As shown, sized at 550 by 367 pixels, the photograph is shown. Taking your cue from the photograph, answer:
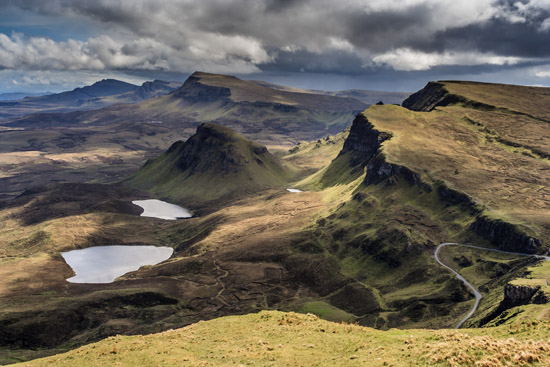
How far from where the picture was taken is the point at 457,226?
198 meters

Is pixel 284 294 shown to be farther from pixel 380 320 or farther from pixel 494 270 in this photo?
pixel 494 270

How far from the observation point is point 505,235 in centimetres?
17300

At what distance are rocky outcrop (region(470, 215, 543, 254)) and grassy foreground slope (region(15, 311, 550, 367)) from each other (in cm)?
11566

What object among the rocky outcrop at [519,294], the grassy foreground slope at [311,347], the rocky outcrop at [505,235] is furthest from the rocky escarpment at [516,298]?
the rocky outcrop at [505,235]

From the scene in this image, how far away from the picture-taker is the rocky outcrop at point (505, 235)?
160125 mm

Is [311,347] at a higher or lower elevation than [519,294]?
higher

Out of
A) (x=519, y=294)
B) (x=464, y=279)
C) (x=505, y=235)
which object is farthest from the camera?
(x=505, y=235)

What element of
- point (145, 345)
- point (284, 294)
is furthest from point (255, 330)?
point (284, 294)

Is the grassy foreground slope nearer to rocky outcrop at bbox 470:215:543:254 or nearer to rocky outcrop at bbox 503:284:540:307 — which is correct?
rocky outcrop at bbox 503:284:540:307

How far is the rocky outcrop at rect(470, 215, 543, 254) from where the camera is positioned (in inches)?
6304

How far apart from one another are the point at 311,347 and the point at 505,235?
144769 millimetres

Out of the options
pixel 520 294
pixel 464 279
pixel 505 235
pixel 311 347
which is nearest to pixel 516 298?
pixel 520 294

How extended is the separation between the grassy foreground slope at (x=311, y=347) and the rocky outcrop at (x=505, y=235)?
11566 cm

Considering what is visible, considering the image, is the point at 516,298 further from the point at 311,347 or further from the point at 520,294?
the point at 311,347
